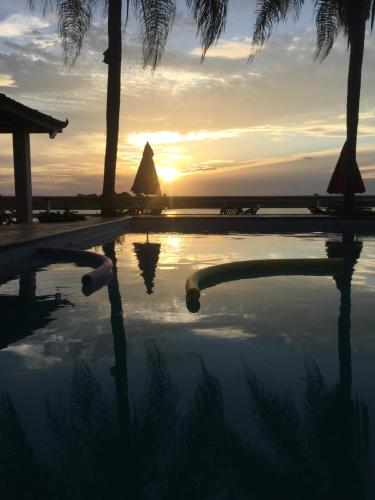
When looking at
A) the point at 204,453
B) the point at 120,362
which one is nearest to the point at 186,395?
the point at 204,453

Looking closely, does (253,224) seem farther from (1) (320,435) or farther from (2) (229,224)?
(1) (320,435)

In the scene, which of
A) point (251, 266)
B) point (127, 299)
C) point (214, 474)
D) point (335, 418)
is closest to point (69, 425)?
point (214, 474)

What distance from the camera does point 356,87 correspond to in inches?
719

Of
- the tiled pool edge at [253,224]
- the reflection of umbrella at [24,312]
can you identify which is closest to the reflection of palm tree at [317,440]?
the reflection of umbrella at [24,312]

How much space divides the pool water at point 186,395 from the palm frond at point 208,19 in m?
13.2

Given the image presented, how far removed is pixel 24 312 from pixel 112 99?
44.6 ft

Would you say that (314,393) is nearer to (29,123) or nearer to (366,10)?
(29,123)

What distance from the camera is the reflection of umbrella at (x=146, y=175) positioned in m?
24.3

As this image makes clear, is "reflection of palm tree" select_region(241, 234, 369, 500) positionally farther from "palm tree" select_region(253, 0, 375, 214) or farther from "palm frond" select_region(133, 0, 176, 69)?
"palm tree" select_region(253, 0, 375, 214)

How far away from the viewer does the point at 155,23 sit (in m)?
17.3

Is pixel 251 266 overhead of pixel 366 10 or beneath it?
beneath

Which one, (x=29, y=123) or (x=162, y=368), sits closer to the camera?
(x=162, y=368)

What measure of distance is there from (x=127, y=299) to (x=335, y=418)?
4.25 m

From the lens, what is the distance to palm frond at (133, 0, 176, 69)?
17.3m
